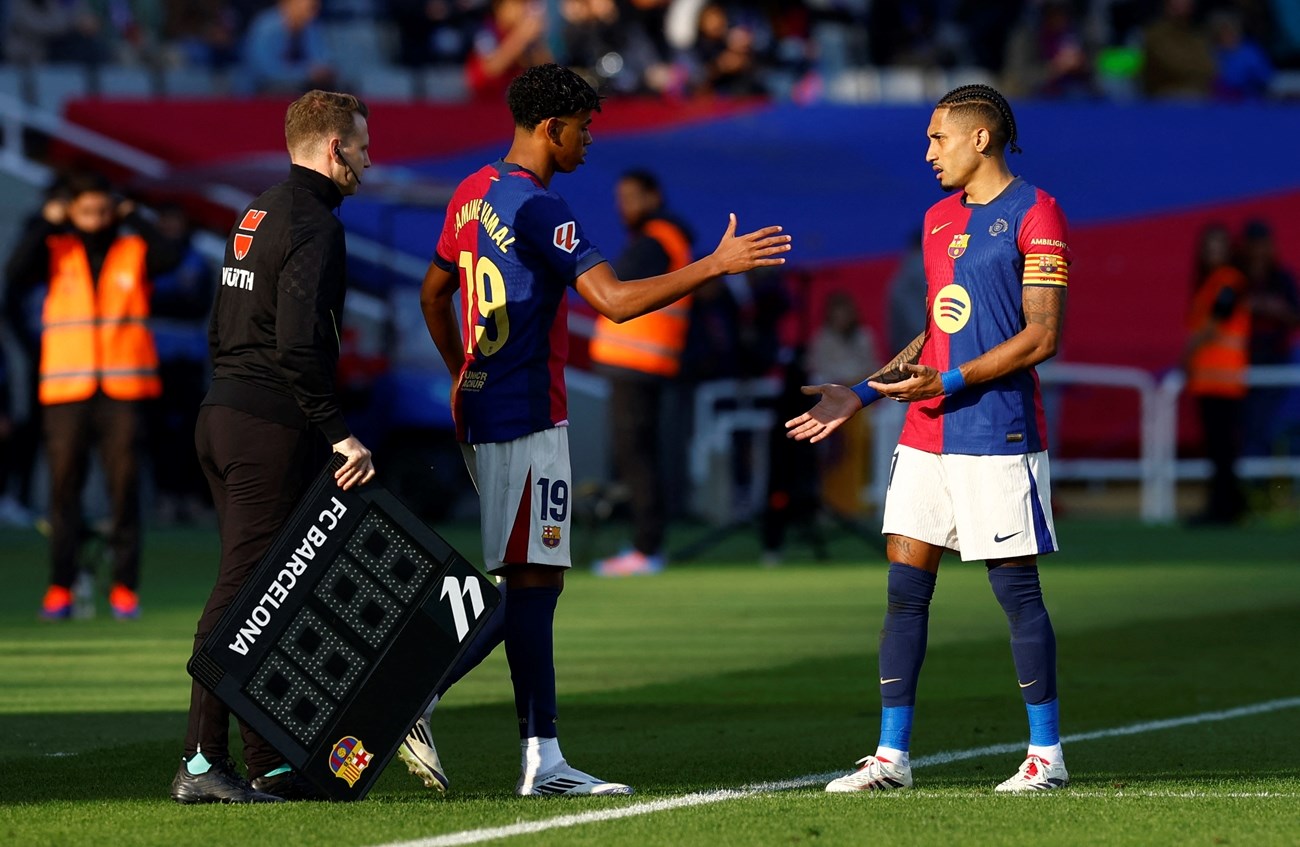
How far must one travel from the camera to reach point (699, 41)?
25.3m

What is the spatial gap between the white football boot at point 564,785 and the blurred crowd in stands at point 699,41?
51.6 ft

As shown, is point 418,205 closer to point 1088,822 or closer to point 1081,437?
point 1081,437

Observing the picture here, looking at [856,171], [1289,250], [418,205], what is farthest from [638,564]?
[1289,250]

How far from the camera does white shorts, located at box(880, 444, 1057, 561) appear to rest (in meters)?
6.62

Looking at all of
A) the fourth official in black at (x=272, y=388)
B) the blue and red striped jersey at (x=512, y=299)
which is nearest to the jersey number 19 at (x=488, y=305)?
the blue and red striped jersey at (x=512, y=299)

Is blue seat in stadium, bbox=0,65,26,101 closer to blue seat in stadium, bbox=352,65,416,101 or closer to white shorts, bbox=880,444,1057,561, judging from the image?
blue seat in stadium, bbox=352,65,416,101

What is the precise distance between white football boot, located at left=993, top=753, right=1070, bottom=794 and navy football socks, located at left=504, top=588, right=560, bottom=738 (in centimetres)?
133

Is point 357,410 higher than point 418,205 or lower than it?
lower

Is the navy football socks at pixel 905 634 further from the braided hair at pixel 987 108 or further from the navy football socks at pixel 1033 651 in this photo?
the braided hair at pixel 987 108

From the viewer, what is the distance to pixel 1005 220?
6.66 m

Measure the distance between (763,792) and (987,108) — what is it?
2.13 m

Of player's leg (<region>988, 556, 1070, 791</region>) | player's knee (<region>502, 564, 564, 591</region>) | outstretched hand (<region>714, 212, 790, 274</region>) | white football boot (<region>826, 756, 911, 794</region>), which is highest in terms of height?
outstretched hand (<region>714, 212, 790, 274</region>)

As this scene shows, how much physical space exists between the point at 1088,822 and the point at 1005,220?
1781 millimetres

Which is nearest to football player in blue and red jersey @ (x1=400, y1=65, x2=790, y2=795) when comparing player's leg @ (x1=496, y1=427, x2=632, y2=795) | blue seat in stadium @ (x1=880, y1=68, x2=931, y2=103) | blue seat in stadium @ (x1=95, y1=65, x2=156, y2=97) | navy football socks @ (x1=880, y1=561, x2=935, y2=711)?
player's leg @ (x1=496, y1=427, x2=632, y2=795)
